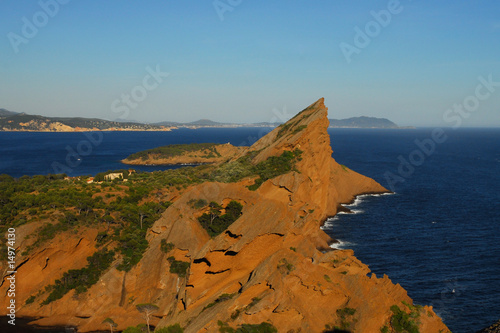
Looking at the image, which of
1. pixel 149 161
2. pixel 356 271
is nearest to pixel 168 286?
pixel 356 271

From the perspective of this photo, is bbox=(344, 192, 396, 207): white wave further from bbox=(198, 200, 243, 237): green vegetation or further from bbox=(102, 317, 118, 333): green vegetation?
bbox=(102, 317, 118, 333): green vegetation

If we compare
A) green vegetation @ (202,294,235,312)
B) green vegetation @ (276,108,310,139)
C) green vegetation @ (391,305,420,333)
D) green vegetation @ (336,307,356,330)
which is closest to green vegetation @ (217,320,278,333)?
green vegetation @ (202,294,235,312)

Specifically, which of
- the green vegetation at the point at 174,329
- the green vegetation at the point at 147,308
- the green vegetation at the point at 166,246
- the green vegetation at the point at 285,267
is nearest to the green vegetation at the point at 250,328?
the green vegetation at the point at 285,267

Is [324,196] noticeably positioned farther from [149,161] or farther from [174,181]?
[149,161]

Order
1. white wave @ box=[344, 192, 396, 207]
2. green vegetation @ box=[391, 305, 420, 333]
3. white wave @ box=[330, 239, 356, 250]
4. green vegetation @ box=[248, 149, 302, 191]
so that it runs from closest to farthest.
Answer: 1. green vegetation @ box=[391, 305, 420, 333]
2. green vegetation @ box=[248, 149, 302, 191]
3. white wave @ box=[330, 239, 356, 250]
4. white wave @ box=[344, 192, 396, 207]

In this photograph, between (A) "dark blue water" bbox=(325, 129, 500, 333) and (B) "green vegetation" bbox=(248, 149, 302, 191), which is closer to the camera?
(A) "dark blue water" bbox=(325, 129, 500, 333)

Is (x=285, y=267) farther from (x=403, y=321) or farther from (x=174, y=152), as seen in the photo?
(x=174, y=152)

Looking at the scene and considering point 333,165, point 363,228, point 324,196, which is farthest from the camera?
point 333,165
